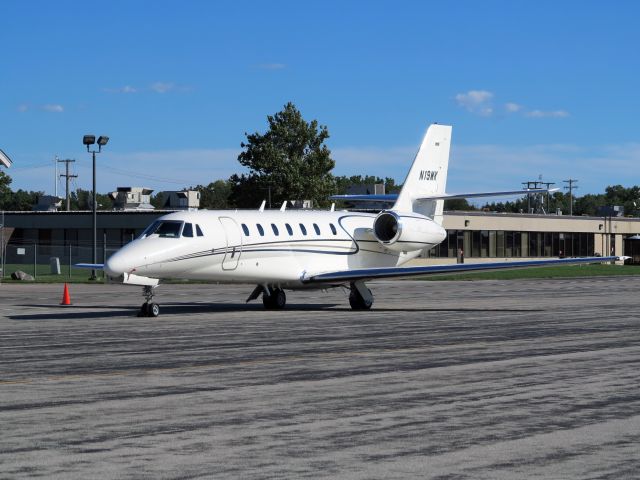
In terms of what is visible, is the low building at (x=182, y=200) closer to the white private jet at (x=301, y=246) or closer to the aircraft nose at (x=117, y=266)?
the white private jet at (x=301, y=246)

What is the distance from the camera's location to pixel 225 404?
1165cm

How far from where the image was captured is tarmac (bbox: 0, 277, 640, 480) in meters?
8.51

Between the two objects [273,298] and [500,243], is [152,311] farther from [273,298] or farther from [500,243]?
[500,243]

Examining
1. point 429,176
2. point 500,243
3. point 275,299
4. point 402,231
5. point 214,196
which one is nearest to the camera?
point 275,299

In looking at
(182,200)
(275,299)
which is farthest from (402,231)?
(182,200)

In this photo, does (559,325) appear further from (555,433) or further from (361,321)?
(555,433)

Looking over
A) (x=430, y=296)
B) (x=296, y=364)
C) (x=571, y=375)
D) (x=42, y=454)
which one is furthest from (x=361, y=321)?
(x=42, y=454)

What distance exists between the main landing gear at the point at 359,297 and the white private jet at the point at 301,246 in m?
0.03

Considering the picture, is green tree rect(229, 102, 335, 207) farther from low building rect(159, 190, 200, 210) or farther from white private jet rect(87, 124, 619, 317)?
white private jet rect(87, 124, 619, 317)

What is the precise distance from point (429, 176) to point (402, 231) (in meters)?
3.40

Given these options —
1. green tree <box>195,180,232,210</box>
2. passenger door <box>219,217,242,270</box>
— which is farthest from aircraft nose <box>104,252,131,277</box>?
green tree <box>195,180,232,210</box>

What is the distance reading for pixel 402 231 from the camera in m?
31.6

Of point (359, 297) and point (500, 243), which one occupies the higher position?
point (500, 243)

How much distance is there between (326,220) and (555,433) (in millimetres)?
21955
